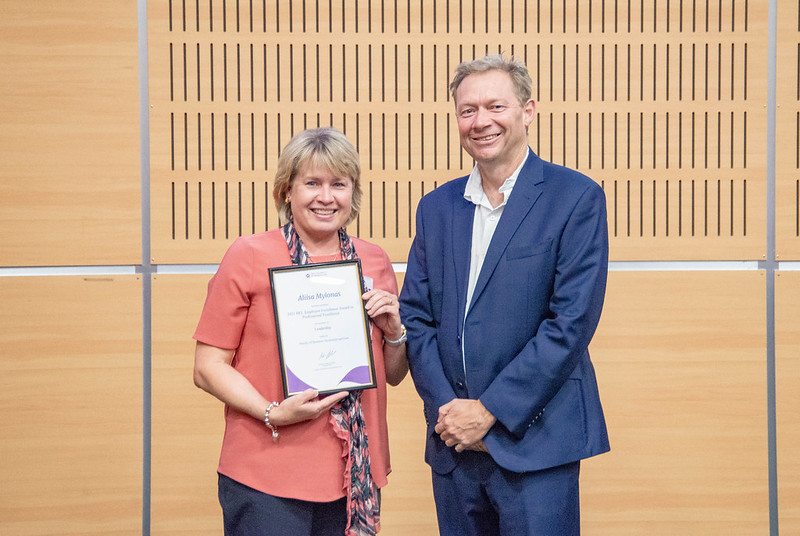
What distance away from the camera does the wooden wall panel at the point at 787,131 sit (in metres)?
2.98

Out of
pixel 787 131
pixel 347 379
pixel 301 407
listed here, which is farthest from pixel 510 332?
pixel 787 131

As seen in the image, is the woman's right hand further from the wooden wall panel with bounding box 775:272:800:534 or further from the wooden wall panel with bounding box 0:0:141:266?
the wooden wall panel with bounding box 775:272:800:534

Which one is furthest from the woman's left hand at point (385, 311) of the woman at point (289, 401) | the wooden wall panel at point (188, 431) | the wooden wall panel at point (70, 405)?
the wooden wall panel at point (70, 405)

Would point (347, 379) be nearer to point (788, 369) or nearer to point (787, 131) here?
point (788, 369)

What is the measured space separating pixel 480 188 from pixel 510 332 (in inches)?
16.5

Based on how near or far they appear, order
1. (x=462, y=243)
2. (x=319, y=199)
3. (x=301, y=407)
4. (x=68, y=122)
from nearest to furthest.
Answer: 1. (x=301, y=407)
2. (x=319, y=199)
3. (x=462, y=243)
4. (x=68, y=122)

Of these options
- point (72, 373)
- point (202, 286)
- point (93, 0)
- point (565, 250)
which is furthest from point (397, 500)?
point (93, 0)

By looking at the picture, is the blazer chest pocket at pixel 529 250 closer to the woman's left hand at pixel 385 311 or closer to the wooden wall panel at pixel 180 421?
the woman's left hand at pixel 385 311

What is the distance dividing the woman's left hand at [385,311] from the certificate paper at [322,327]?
2 cm

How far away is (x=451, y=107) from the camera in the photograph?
3.00m

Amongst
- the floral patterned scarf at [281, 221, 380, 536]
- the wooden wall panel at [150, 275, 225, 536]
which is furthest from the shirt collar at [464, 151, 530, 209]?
the wooden wall panel at [150, 275, 225, 536]

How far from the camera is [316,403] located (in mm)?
1656

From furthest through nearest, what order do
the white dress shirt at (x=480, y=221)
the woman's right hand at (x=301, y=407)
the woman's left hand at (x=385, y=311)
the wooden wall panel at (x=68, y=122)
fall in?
the wooden wall panel at (x=68, y=122) → the white dress shirt at (x=480, y=221) → the woman's left hand at (x=385, y=311) → the woman's right hand at (x=301, y=407)

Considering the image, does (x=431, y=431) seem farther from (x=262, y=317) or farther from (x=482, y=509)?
(x=262, y=317)
